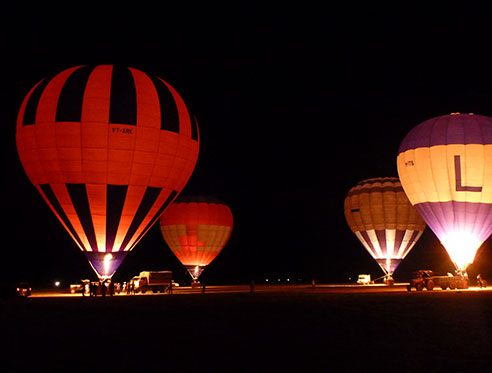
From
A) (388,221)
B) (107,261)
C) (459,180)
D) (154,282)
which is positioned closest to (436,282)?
(459,180)

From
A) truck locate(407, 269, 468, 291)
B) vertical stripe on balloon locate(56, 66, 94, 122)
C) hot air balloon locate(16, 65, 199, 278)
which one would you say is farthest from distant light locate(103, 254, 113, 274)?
truck locate(407, 269, 468, 291)

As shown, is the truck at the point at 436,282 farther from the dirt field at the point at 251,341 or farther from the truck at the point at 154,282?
the dirt field at the point at 251,341

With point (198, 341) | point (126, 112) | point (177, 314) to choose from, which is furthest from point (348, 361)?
point (126, 112)

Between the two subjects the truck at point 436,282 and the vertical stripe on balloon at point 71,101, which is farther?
the truck at point 436,282

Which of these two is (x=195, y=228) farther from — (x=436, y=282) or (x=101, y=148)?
(x=436, y=282)

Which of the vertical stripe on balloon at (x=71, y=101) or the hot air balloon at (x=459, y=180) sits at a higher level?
the vertical stripe on balloon at (x=71, y=101)

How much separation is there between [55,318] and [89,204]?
35.8ft

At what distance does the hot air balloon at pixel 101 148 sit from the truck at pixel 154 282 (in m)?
7.91

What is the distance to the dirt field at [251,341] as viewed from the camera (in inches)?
336

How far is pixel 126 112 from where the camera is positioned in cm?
2588

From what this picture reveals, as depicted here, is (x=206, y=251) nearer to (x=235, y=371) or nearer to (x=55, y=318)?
(x=55, y=318)

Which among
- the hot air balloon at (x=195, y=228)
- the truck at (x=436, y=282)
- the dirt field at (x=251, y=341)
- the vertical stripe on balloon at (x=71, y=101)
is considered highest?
the vertical stripe on balloon at (x=71, y=101)

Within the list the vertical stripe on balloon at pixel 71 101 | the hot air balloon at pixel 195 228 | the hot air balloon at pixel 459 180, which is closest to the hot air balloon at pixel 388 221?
the hot air balloon at pixel 459 180

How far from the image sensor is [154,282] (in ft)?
115
